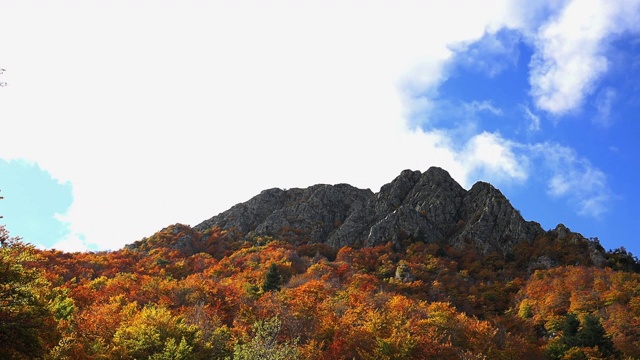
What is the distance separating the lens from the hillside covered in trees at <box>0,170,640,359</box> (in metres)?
33.9

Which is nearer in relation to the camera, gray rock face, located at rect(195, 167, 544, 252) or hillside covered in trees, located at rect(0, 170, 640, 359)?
hillside covered in trees, located at rect(0, 170, 640, 359)

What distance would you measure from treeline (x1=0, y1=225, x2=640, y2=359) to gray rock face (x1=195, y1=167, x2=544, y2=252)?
6119 mm

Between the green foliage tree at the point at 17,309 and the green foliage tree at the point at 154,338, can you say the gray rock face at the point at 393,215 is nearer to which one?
the green foliage tree at the point at 154,338

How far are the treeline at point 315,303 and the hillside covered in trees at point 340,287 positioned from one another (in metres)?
0.21

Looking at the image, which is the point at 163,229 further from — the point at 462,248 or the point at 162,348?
the point at 162,348

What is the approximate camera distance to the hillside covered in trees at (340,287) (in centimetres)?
3394

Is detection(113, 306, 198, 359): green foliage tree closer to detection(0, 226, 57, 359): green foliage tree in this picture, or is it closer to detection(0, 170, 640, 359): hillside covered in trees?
detection(0, 170, 640, 359): hillside covered in trees

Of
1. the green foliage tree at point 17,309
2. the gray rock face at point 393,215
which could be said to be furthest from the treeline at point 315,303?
the gray rock face at point 393,215

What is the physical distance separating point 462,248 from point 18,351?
348 feet

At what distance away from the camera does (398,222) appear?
121 meters

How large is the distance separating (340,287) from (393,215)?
48897 millimetres

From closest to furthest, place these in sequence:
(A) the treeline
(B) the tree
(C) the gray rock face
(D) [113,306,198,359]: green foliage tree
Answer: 1. (A) the treeline
2. (D) [113,306,198,359]: green foliage tree
3. (B) the tree
4. (C) the gray rock face

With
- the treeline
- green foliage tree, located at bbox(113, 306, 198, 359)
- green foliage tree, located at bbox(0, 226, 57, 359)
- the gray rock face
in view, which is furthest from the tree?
green foliage tree, located at bbox(0, 226, 57, 359)

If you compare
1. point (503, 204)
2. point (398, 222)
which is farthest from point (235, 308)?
point (503, 204)
